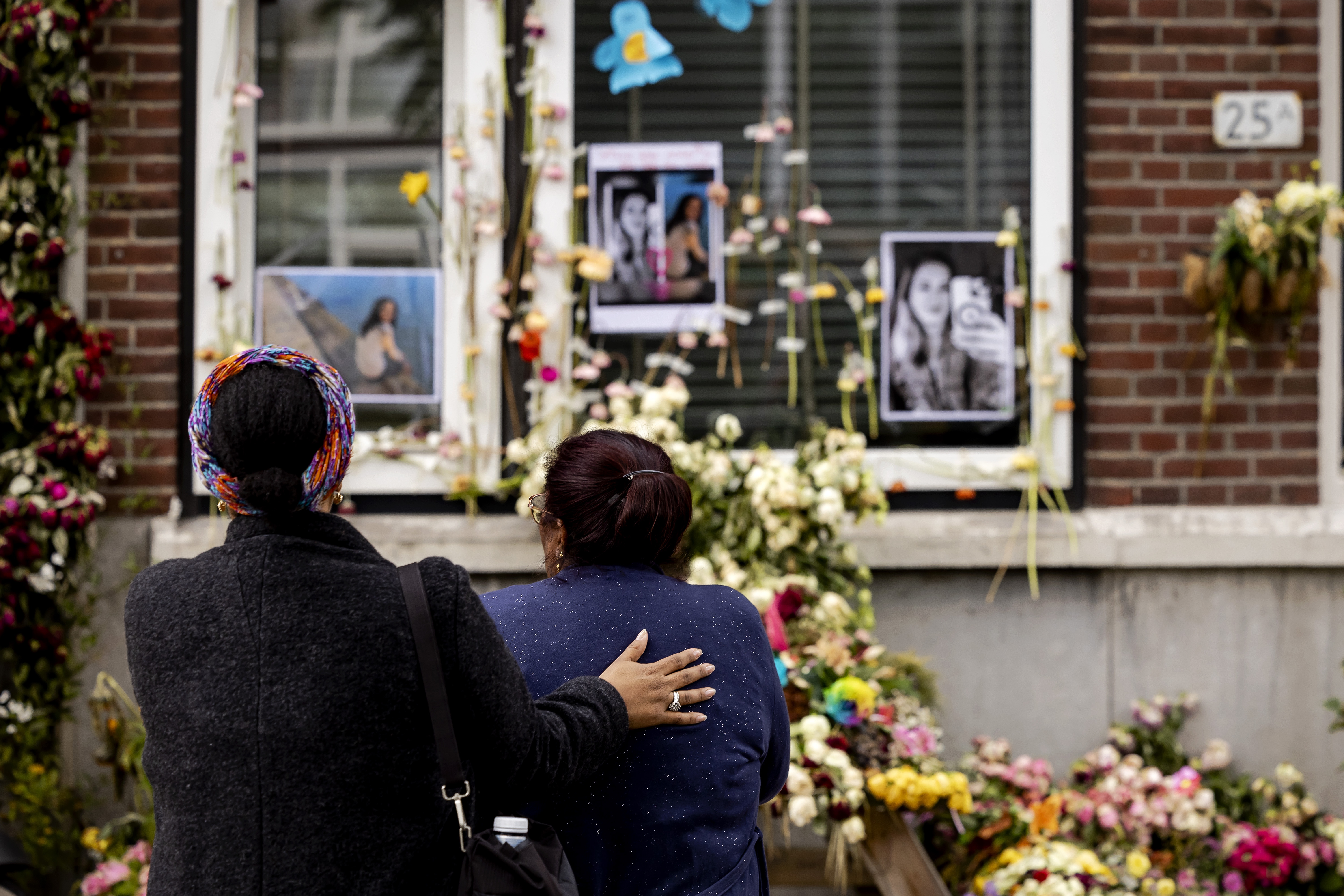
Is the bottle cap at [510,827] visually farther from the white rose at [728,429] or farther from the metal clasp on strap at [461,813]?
the white rose at [728,429]

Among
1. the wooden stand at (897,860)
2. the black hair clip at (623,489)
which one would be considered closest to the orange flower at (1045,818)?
the wooden stand at (897,860)

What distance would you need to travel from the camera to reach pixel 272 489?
4.79 ft

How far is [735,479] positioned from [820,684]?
736 mm

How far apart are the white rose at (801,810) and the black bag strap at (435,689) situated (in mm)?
1492

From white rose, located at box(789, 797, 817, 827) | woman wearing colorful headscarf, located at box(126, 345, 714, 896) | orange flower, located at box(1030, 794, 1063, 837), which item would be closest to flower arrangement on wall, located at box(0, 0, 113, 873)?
woman wearing colorful headscarf, located at box(126, 345, 714, 896)

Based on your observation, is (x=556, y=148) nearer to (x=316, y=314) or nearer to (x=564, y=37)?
(x=564, y=37)

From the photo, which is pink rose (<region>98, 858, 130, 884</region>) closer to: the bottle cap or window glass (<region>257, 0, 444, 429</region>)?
window glass (<region>257, 0, 444, 429</region>)

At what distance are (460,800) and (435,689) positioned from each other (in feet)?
0.58

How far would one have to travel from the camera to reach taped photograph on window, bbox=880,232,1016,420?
3998mm

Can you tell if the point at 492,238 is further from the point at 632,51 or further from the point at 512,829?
the point at 512,829

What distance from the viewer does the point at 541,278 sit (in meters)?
3.90

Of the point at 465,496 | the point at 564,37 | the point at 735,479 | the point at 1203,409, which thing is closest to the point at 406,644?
the point at 735,479

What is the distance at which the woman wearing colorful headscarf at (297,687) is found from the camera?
1436 mm

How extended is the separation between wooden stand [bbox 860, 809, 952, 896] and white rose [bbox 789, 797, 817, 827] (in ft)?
0.96
